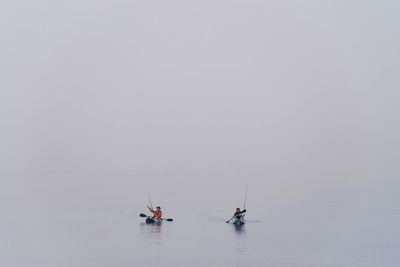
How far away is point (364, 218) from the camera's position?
29.2 meters

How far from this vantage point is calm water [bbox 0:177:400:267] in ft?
70.7

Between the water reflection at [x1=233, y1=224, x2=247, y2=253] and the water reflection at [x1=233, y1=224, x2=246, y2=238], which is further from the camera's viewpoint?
the water reflection at [x1=233, y1=224, x2=246, y2=238]

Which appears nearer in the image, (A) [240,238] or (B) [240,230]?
(A) [240,238]

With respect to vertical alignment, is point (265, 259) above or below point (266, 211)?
below

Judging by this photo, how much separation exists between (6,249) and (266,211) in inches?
483

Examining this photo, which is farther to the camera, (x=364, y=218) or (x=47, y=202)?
(x=47, y=202)

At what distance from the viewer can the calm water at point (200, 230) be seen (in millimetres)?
21562

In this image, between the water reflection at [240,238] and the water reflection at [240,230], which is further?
the water reflection at [240,230]

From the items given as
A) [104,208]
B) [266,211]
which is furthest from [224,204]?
[104,208]

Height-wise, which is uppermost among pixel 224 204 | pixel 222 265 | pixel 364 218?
pixel 224 204

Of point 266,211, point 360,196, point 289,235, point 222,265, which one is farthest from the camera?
point 360,196

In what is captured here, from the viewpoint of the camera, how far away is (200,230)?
26719 millimetres

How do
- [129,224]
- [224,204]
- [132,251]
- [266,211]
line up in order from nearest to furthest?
1. [132,251]
2. [129,224]
3. [266,211]
4. [224,204]

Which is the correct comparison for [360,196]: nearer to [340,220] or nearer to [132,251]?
[340,220]
